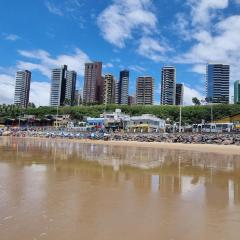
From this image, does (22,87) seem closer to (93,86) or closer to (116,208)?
(93,86)

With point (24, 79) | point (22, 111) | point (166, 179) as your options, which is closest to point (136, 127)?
point (22, 111)

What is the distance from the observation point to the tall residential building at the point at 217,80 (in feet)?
501

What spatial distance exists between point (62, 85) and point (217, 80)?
7801 cm

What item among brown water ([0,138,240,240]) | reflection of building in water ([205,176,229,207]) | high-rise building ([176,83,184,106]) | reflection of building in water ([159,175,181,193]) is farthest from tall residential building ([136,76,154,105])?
brown water ([0,138,240,240])

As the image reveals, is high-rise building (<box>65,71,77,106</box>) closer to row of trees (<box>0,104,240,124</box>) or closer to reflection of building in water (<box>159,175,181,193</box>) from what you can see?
row of trees (<box>0,104,240,124</box>)

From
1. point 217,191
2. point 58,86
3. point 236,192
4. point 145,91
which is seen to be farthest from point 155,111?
point 236,192

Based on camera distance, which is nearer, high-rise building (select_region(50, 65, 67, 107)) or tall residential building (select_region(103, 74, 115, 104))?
tall residential building (select_region(103, 74, 115, 104))

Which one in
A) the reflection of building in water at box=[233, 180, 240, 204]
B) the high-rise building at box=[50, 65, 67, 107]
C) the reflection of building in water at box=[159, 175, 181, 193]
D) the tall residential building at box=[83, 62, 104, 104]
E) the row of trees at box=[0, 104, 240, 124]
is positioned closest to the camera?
the reflection of building in water at box=[233, 180, 240, 204]

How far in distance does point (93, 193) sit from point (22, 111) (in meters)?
118

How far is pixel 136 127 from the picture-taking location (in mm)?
82250

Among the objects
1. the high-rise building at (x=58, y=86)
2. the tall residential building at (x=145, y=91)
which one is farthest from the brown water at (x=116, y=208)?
the high-rise building at (x=58, y=86)

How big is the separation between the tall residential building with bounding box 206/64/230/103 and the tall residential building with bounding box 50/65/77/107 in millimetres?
68296

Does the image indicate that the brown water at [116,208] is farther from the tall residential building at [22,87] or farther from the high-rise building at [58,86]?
the tall residential building at [22,87]

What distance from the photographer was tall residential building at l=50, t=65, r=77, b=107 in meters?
175
